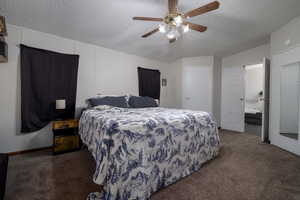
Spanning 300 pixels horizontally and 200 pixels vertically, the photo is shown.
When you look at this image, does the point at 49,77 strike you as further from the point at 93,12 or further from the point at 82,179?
the point at 82,179

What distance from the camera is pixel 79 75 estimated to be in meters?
3.07

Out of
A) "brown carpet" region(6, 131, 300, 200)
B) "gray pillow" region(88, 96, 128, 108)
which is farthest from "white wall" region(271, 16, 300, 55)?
"gray pillow" region(88, 96, 128, 108)

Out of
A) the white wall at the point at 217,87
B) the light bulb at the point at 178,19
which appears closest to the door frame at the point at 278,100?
the white wall at the point at 217,87

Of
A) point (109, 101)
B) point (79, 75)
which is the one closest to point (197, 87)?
point (109, 101)

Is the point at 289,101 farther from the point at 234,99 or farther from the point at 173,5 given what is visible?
the point at 173,5

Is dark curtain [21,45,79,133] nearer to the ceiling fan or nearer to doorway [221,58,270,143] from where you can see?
the ceiling fan

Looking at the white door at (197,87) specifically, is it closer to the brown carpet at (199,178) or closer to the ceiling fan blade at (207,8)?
the brown carpet at (199,178)

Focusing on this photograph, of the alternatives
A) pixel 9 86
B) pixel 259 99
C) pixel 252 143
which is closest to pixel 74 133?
pixel 9 86

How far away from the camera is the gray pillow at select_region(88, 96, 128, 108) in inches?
109

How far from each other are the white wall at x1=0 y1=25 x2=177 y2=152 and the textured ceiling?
212 millimetres

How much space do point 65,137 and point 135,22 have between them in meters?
2.40

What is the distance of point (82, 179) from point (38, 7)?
8.04ft

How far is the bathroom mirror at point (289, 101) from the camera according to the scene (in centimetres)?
245

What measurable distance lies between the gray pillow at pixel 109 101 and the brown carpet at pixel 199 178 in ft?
3.18
